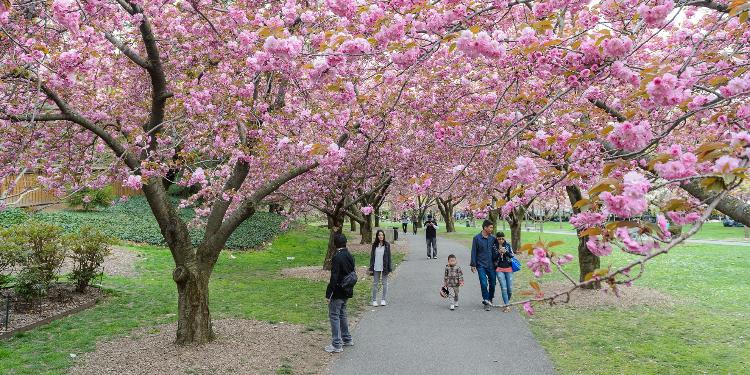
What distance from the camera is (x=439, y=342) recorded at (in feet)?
24.6

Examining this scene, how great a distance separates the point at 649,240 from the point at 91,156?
8573mm

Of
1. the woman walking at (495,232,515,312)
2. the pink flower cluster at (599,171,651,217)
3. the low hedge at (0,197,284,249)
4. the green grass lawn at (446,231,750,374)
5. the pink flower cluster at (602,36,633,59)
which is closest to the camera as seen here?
the pink flower cluster at (599,171,651,217)

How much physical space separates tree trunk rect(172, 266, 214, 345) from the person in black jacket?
1857mm

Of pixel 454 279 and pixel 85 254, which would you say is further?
pixel 85 254

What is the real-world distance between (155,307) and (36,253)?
242 centimetres

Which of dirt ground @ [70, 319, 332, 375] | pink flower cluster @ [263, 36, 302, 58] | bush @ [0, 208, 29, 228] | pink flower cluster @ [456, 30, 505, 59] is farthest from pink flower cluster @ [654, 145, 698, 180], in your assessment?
bush @ [0, 208, 29, 228]

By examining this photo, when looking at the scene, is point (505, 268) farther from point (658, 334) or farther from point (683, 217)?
point (683, 217)

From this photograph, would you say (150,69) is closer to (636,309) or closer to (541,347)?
(541,347)

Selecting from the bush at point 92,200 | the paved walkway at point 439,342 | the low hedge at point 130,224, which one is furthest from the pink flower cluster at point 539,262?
the bush at point 92,200

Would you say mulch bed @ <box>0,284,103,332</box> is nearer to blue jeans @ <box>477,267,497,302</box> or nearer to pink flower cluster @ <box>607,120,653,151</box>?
blue jeans @ <box>477,267,497,302</box>

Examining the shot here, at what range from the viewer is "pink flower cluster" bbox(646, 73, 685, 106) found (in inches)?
106

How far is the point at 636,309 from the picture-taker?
10.0 metres

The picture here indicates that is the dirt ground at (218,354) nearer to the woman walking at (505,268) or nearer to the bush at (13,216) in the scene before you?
the woman walking at (505,268)

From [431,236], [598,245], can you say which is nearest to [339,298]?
[598,245]
